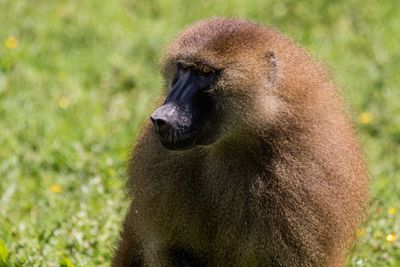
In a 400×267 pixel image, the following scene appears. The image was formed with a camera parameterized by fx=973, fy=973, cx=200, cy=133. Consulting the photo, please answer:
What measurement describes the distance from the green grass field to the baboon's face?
0.69 meters

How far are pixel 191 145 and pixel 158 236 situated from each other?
542mm

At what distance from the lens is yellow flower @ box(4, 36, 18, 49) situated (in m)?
7.47

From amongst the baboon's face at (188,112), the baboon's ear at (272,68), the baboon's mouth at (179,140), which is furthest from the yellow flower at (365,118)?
the baboon's mouth at (179,140)

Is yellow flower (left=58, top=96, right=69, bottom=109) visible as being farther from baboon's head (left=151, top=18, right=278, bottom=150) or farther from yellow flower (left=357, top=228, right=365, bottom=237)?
baboon's head (left=151, top=18, right=278, bottom=150)

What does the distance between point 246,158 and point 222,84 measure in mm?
350

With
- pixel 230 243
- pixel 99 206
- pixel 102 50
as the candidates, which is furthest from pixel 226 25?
pixel 102 50

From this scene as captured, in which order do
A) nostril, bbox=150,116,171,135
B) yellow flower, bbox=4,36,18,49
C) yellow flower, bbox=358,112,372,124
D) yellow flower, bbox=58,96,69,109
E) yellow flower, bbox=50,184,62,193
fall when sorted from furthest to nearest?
yellow flower, bbox=4,36,18,49
yellow flower, bbox=358,112,372,124
yellow flower, bbox=58,96,69,109
yellow flower, bbox=50,184,62,193
nostril, bbox=150,116,171,135

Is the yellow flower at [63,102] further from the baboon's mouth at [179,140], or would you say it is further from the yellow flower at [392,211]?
the baboon's mouth at [179,140]

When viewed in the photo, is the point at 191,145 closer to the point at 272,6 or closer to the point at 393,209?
the point at 393,209

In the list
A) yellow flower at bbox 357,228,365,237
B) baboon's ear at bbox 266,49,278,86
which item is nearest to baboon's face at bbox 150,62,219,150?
baboon's ear at bbox 266,49,278,86

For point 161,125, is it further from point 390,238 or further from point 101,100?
point 101,100

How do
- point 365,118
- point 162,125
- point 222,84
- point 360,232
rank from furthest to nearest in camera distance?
point 365,118
point 360,232
point 222,84
point 162,125

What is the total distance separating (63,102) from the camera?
6.99m

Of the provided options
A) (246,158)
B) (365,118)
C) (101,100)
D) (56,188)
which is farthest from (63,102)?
(246,158)
